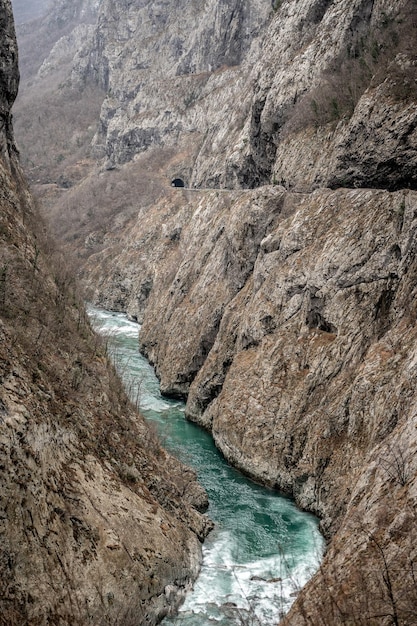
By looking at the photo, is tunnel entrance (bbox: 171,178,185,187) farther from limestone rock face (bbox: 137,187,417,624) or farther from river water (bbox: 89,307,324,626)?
river water (bbox: 89,307,324,626)

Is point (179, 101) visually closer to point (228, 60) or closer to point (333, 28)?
point (228, 60)

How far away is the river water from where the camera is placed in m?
17.0

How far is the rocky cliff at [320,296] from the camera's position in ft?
49.0

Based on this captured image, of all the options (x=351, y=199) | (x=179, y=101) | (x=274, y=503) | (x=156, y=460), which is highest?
(x=179, y=101)

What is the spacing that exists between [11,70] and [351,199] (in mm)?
20071

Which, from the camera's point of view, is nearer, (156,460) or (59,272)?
(156,460)

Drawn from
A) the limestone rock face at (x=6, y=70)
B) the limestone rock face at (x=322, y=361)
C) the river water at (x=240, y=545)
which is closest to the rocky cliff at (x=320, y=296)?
the limestone rock face at (x=322, y=361)

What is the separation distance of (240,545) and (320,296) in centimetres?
1354

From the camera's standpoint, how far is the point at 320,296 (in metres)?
29.1

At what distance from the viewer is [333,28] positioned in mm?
42688

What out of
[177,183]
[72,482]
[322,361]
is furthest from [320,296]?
[177,183]

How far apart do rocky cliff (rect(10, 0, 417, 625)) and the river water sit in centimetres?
98

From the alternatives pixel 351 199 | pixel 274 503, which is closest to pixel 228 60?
pixel 351 199

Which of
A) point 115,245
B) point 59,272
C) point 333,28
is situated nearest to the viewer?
point 59,272
